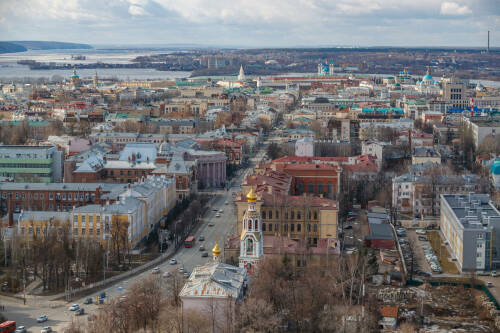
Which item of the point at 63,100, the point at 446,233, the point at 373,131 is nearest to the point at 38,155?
the point at 446,233

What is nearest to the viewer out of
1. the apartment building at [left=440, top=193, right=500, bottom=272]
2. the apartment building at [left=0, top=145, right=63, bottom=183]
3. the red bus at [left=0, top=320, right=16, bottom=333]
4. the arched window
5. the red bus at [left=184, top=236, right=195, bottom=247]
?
the red bus at [left=0, top=320, right=16, bottom=333]

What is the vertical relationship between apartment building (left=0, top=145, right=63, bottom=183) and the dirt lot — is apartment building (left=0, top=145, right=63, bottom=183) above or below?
above

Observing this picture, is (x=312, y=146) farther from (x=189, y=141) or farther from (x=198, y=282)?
(x=198, y=282)

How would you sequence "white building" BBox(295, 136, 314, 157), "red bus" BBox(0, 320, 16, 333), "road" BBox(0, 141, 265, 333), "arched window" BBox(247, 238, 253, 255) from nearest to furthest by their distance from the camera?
"red bus" BBox(0, 320, 16, 333)
"road" BBox(0, 141, 265, 333)
"arched window" BBox(247, 238, 253, 255)
"white building" BBox(295, 136, 314, 157)

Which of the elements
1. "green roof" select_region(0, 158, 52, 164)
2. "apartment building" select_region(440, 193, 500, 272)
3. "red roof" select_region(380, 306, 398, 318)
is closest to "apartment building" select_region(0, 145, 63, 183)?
"green roof" select_region(0, 158, 52, 164)

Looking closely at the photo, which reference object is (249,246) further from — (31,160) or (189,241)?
(31,160)

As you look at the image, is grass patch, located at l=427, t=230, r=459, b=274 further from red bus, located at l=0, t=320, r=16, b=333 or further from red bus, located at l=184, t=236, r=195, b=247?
red bus, located at l=0, t=320, r=16, b=333
